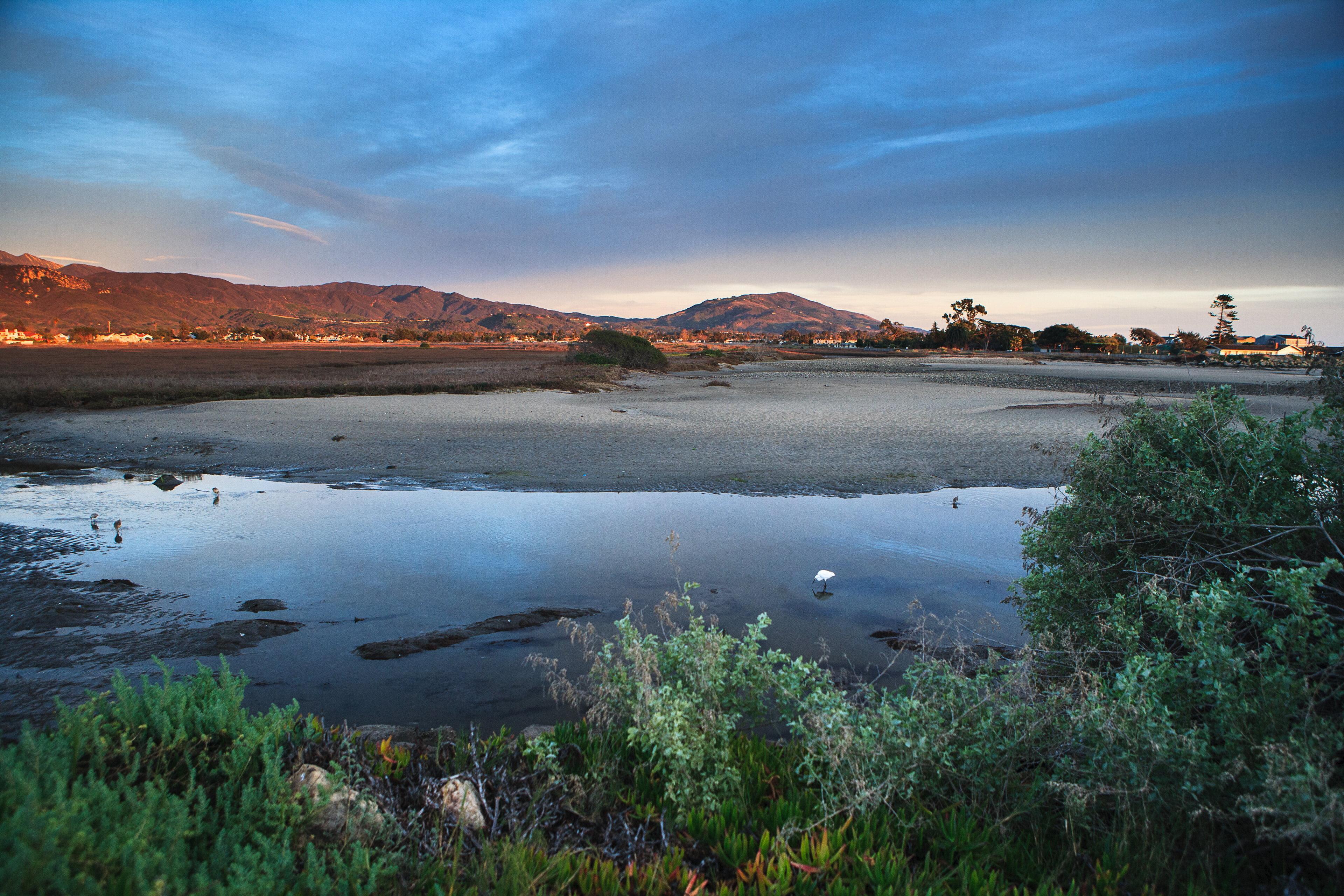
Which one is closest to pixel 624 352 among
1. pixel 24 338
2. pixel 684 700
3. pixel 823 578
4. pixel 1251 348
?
pixel 823 578

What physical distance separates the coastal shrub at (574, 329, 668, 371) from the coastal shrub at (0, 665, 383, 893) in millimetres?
48960

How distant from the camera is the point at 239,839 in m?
2.61

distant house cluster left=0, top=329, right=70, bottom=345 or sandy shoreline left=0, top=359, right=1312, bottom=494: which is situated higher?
distant house cluster left=0, top=329, right=70, bottom=345

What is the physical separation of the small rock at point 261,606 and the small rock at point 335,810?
459 centimetres

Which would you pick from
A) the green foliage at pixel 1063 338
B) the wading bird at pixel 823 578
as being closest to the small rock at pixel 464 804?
the wading bird at pixel 823 578

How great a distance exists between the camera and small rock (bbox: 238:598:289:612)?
685cm

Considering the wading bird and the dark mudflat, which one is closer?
the dark mudflat

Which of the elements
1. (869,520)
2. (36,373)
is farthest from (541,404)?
(36,373)

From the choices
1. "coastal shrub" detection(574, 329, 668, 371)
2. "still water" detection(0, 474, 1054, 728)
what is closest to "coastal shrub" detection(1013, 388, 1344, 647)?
"still water" detection(0, 474, 1054, 728)

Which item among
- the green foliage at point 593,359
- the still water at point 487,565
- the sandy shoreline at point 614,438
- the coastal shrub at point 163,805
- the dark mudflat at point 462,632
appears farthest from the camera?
the green foliage at point 593,359

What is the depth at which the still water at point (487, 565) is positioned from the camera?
5707 mm

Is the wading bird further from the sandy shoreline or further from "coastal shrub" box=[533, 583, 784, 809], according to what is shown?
"coastal shrub" box=[533, 583, 784, 809]

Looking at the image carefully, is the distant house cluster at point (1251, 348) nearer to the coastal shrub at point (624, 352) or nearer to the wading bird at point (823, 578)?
the coastal shrub at point (624, 352)

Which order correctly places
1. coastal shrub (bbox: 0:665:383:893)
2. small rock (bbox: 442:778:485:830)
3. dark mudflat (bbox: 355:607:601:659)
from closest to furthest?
coastal shrub (bbox: 0:665:383:893), small rock (bbox: 442:778:485:830), dark mudflat (bbox: 355:607:601:659)
